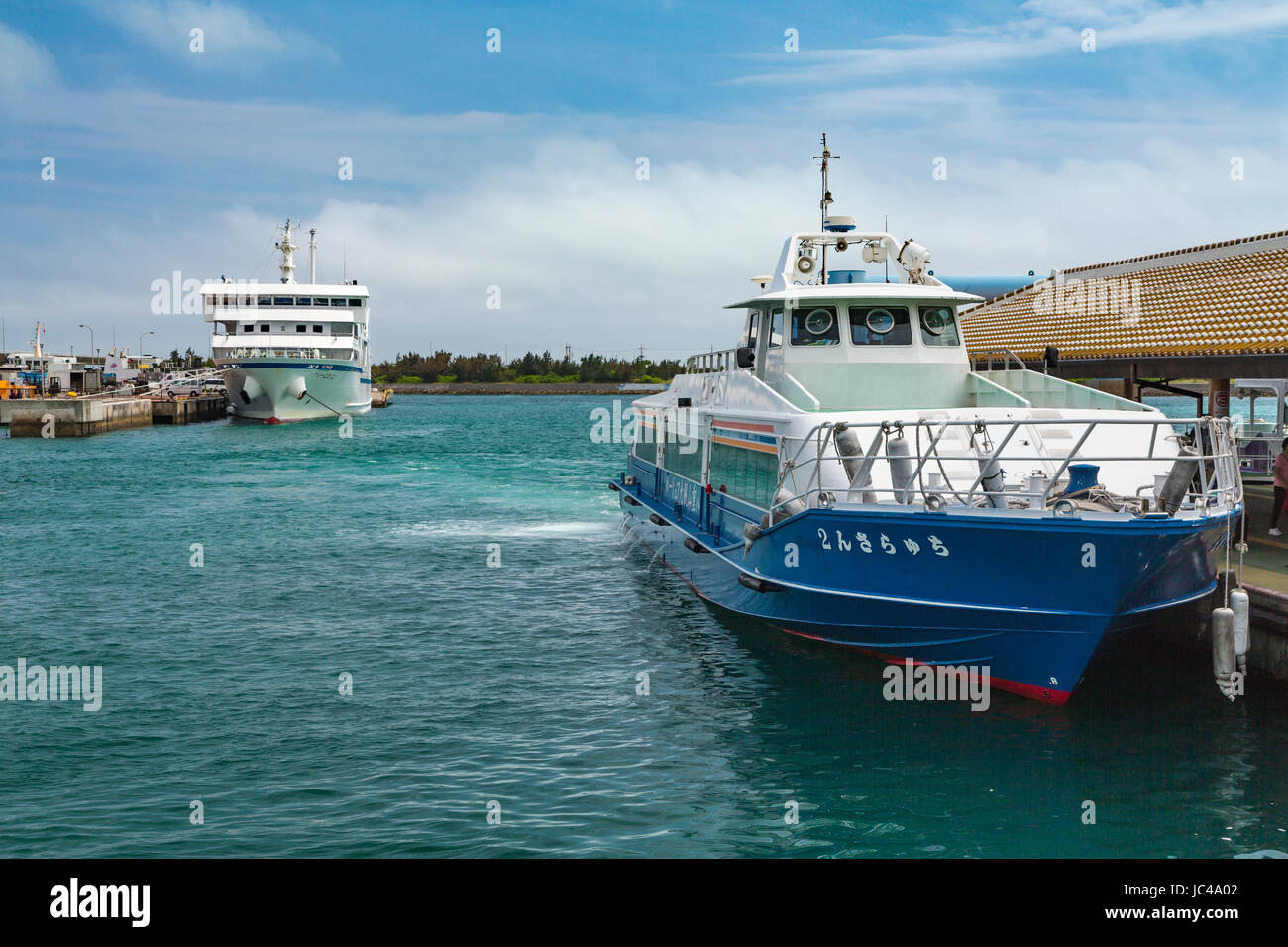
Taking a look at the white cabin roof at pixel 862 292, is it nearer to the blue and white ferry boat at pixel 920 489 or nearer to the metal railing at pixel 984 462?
the blue and white ferry boat at pixel 920 489

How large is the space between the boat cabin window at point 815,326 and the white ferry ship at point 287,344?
6794 centimetres

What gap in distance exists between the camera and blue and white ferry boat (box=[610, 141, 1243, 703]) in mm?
10594

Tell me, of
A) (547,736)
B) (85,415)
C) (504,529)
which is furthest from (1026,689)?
(85,415)

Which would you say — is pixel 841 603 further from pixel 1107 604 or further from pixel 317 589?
pixel 317 589

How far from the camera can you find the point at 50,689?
13367 mm

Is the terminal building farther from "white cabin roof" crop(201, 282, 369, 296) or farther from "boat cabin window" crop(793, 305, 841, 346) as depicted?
"white cabin roof" crop(201, 282, 369, 296)

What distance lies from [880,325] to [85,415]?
2642 inches

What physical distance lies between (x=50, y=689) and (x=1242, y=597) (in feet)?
45.6

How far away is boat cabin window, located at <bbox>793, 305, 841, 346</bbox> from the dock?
64.7m

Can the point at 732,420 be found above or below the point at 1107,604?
above

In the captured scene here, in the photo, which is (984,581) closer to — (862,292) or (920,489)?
(920,489)

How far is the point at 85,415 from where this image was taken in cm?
6931

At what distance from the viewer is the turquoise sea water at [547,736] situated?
9.25 meters
